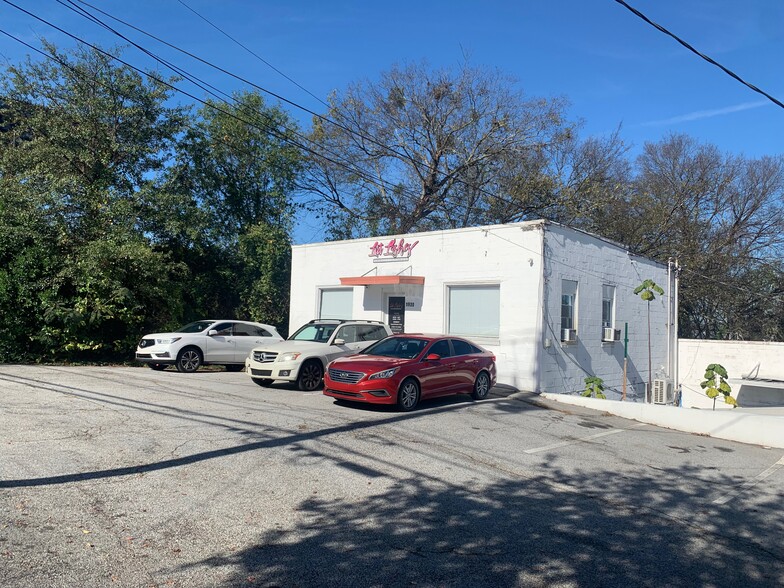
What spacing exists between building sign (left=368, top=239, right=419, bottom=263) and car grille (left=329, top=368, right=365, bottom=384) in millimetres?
7485

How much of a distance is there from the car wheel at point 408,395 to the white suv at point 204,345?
25.1 ft

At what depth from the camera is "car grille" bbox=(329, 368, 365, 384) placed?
451 inches

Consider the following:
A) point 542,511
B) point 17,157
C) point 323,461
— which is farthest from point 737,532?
point 17,157

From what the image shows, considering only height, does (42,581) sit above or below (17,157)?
below

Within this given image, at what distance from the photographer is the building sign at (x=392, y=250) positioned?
1886 cm

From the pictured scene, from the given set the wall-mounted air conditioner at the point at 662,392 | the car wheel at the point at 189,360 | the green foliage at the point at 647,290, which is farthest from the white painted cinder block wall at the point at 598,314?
the car wheel at the point at 189,360

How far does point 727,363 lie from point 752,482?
57.3 feet

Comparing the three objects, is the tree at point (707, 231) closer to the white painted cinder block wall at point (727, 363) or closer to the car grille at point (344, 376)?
the white painted cinder block wall at point (727, 363)

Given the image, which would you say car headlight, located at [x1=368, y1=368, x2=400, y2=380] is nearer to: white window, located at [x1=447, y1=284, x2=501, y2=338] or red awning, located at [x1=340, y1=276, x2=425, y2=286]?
white window, located at [x1=447, y1=284, x2=501, y2=338]

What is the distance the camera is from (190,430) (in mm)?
8773

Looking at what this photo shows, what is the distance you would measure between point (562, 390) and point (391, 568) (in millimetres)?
13085

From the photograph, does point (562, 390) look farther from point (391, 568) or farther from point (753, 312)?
point (753, 312)

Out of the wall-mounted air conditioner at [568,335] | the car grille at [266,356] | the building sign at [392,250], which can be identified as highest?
the building sign at [392,250]

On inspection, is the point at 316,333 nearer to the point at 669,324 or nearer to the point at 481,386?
the point at 481,386
